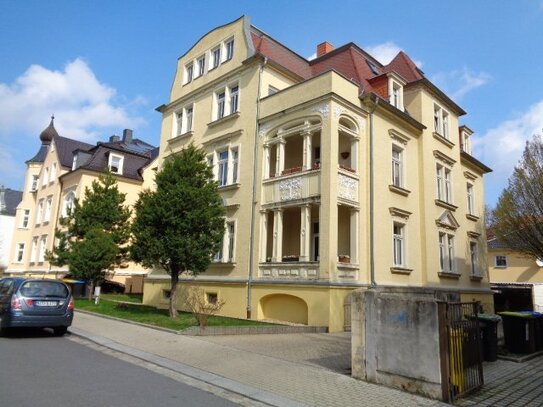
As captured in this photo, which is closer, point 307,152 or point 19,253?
point 307,152

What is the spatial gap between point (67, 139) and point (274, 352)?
3866cm

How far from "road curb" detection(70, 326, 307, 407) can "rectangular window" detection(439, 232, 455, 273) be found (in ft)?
56.0

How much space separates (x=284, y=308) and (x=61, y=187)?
29398mm

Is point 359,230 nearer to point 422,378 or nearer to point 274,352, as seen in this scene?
point 274,352

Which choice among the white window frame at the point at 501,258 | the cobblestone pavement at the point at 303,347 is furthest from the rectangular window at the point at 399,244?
the white window frame at the point at 501,258

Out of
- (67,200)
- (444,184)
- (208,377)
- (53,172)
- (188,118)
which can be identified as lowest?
(208,377)

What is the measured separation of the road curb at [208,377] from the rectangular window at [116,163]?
27808 mm

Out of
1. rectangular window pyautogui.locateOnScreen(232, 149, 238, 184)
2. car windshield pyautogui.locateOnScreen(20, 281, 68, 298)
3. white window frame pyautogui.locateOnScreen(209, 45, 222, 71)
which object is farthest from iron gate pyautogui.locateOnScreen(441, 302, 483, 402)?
white window frame pyautogui.locateOnScreen(209, 45, 222, 71)

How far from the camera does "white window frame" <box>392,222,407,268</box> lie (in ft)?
64.2

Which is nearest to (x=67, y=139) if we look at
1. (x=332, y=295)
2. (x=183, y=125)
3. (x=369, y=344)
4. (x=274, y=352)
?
(x=183, y=125)

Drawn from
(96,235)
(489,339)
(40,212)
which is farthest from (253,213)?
(40,212)

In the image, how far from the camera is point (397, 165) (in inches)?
819

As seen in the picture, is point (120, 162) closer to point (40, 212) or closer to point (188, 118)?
point (40, 212)

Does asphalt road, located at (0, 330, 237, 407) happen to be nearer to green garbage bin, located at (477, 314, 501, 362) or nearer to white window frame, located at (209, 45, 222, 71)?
green garbage bin, located at (477, 314, 501, 362)
